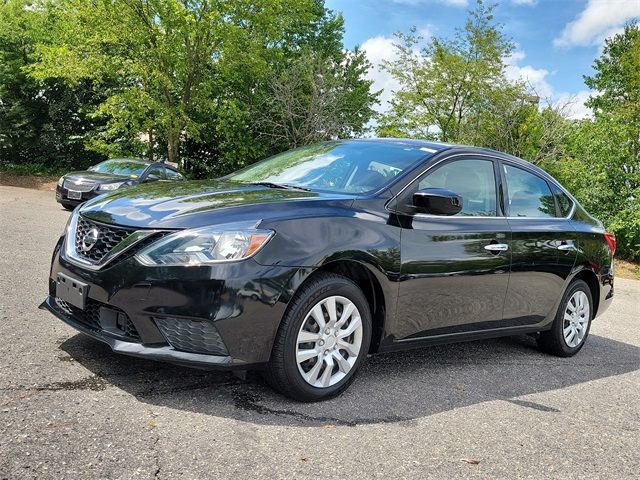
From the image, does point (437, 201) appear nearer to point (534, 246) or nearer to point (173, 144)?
point (534, 246)

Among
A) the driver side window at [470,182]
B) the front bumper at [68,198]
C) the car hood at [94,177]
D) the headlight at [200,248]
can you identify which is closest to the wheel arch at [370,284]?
the headlight at [200,248]

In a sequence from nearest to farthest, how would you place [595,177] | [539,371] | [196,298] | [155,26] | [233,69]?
[196,298]
[539,371]
[595,177]
[155,26]
[233,69]

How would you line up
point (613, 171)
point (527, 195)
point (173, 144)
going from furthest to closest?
point (173, 144) → point (613, 171) → point (527, 195)

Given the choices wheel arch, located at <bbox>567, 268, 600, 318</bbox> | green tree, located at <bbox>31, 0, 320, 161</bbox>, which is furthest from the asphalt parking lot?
green tree, located at <bbox>31, 0, 320, 161</bbox>

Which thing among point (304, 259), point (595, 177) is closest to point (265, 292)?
point (304, 259)

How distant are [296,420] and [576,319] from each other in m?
3.29

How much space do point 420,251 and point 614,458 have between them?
1.60m

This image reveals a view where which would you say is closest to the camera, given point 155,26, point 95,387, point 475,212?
point 95,387

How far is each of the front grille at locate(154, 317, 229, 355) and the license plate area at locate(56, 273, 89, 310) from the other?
50 centimetres

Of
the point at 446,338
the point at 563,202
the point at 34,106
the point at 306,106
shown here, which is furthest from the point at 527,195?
the point at 34,106

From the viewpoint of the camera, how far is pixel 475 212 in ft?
15.2

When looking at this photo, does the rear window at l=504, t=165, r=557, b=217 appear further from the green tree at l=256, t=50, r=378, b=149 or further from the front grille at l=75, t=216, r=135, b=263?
the green tree at l=256, t=50, r=378, b=149

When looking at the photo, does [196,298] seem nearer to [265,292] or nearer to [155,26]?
[265,292]

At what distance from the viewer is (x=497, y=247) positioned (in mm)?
4605
